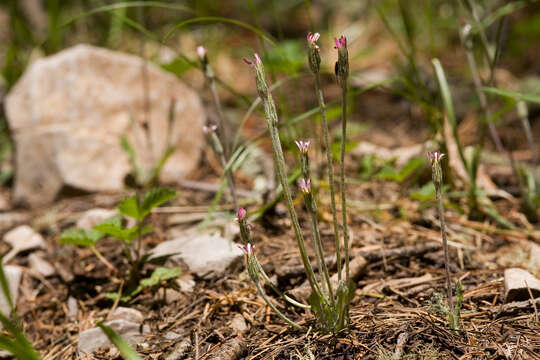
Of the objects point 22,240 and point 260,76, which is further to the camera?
point 22,240

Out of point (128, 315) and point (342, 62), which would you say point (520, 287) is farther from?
point (128, 315)

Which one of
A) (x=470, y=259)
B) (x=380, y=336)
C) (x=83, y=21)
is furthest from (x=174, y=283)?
(x=83, y=21)

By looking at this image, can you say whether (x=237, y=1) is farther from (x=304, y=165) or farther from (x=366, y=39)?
(x=304, y=165)

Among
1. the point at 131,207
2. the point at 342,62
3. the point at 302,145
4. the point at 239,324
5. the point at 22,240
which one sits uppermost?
the point at 342,62

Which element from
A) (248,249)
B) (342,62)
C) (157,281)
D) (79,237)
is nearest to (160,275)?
(157,281)

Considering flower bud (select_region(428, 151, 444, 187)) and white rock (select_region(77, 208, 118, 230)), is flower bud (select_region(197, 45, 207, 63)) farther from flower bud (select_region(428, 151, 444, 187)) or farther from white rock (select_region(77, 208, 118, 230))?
white rock (select_region(77, 208, 118, 230))

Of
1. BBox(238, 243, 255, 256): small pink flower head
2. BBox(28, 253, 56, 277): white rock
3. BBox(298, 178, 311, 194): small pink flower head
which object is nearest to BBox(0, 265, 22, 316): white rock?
BBox(28, 253, 56, 277): white rock
